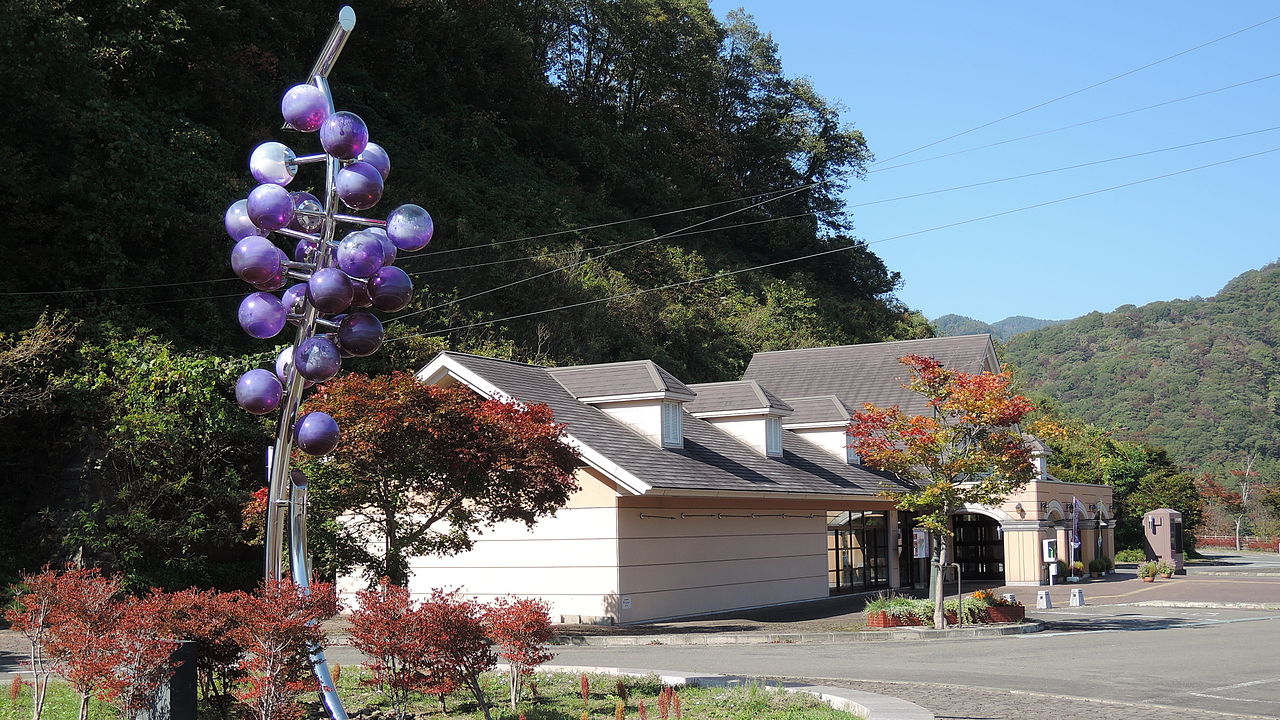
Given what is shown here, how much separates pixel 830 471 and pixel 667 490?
10.5 metres

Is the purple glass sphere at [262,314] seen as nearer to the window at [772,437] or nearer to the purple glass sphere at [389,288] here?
the purple glass sphere at [389,288]

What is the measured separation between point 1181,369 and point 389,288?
372ft

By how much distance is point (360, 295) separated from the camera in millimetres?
10938

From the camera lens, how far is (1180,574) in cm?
4588

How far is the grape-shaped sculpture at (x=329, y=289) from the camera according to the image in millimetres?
10391

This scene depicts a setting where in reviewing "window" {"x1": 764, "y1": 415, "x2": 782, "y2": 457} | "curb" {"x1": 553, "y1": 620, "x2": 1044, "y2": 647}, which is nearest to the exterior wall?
"window" {"x1": 764, "y1": 415, "x2": 782, "y2": 457}

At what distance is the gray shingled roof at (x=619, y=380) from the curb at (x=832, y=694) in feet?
39.5

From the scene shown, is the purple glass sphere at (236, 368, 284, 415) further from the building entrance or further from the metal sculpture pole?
the building entrance

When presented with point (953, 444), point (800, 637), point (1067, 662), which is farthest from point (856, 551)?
point (1067, 662)

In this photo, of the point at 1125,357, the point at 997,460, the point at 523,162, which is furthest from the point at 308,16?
the point at 1125,357

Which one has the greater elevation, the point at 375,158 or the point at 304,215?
the point at 375,158

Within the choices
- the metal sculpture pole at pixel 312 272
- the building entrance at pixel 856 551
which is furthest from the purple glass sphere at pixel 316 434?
the building entrance at pixel 856 551

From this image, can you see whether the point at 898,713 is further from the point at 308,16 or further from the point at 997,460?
the point at 308,16

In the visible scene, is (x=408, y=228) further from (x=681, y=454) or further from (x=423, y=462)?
(x=681, y=454)
